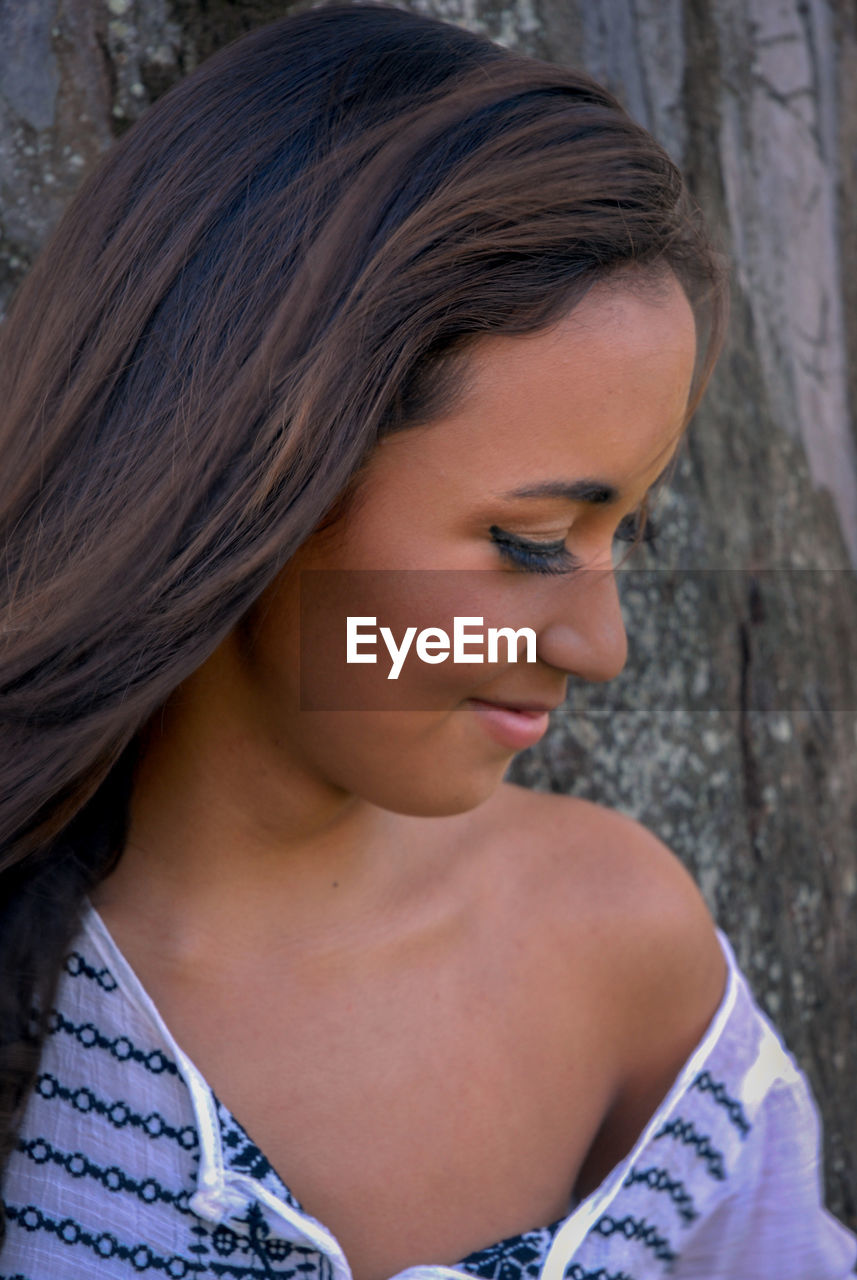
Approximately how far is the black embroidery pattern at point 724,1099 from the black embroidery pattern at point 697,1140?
4cm

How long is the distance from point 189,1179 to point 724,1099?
630mm

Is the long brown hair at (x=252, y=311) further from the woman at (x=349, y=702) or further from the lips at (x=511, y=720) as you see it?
the lips at (x=511, y=720)

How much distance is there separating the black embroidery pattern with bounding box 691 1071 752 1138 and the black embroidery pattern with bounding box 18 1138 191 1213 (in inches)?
23.8

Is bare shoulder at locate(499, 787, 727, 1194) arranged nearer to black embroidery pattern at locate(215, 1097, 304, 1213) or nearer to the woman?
the woman

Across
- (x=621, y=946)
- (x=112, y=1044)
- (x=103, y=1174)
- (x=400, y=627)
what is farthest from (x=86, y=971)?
(x=621, y=946)

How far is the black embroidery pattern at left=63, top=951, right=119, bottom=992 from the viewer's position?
123cm

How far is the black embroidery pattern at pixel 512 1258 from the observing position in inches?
48.1

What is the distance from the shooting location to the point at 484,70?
3.64ft

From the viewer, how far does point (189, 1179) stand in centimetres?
118

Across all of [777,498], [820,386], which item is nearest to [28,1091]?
[777,498]

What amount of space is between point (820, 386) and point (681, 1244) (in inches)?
53.8

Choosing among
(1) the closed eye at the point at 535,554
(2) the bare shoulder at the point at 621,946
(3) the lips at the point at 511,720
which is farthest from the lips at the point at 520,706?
(2) the bare shoulder at the point at 621,946

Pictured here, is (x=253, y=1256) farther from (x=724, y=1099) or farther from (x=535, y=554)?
(x=535, y=554)

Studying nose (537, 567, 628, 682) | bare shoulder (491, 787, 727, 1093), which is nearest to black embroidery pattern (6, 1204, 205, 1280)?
bare shoulder (491, 787, 727, 1093)
